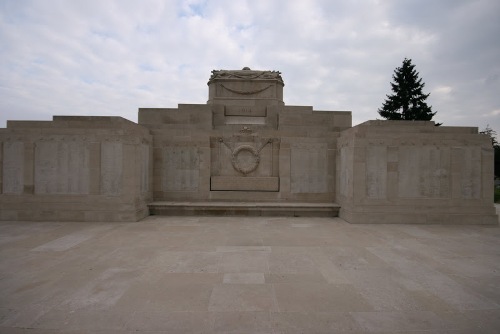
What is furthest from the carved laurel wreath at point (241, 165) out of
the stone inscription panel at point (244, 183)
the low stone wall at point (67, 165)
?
the low stone wall at point (67, 165)

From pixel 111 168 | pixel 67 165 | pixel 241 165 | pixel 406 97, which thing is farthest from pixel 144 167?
pixel 406 97

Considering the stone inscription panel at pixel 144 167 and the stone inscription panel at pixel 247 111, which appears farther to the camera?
the stone inscription panel at pixel 247 111

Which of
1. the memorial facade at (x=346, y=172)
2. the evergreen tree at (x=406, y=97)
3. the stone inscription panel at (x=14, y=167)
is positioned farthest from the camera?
the evergreen tree at (x=406, y=97)

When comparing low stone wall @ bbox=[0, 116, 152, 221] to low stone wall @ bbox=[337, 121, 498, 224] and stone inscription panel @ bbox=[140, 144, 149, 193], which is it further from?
low stone wall @ bbox=[337, 121, 498, 224]

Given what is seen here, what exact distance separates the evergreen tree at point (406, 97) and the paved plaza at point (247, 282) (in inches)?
1511

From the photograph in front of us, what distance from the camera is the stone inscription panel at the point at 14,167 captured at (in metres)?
11.1

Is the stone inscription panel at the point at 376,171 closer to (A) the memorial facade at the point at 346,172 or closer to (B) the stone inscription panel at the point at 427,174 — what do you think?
(A) the memorial facade at the point at 346,172

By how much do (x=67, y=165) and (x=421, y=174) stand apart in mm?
15167

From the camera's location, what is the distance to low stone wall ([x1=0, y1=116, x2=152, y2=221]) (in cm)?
1109

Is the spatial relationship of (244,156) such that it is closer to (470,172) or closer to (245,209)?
(245,209)

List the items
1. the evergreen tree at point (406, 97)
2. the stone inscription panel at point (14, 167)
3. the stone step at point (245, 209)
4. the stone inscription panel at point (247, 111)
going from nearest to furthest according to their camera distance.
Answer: the stone inscription panel at point (14, 167) → the stone step at point (245, 209) → the stone inscription panel at point (247, 111) → the evergreen tree at point (406, 97)

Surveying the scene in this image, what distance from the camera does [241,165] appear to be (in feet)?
45.3

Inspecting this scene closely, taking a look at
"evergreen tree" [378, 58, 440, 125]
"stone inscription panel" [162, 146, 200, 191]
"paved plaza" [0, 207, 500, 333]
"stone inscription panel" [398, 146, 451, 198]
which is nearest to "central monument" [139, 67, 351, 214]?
"stone inscription panel" [162, 146, 200, 191]

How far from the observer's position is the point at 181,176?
13664 mm
